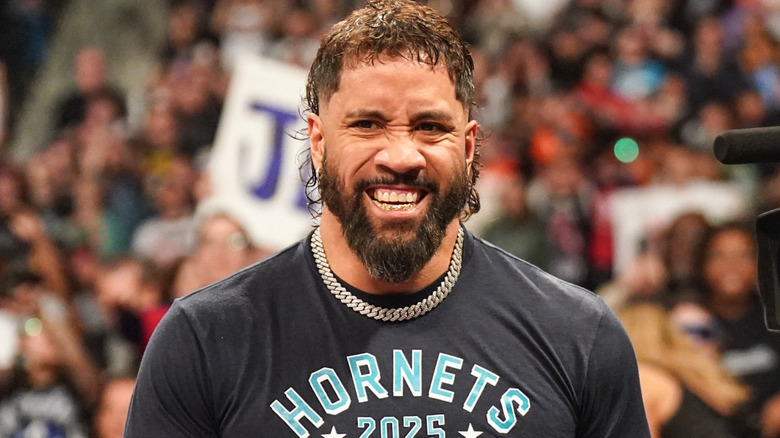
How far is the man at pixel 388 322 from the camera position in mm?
1712

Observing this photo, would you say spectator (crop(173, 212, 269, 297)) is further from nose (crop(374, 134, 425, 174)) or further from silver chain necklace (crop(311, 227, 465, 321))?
nose (crop(374, 134, 425, 174))

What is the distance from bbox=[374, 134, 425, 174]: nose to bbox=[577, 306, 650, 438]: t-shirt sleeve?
432 millimetres

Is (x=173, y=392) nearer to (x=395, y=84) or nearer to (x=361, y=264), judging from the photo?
(x=361, y=264)

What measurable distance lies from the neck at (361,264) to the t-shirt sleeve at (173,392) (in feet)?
0.88

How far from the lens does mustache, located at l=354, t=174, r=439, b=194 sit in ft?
5.57

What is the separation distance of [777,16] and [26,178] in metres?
4.47

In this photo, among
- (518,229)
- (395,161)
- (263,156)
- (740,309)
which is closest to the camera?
(395,161)

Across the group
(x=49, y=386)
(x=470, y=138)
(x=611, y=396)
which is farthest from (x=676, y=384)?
(x=49, y=386)

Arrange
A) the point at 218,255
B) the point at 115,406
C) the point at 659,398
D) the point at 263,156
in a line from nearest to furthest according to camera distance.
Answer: the point at 659,398 → the point at 115,406 → the point at 218,255 → the point at 263,156

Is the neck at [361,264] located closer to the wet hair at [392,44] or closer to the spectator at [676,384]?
the wet hair at [392,44]

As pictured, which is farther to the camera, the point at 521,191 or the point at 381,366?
the point at 521,191

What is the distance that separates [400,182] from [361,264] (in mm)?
187

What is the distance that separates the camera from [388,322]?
180 cm

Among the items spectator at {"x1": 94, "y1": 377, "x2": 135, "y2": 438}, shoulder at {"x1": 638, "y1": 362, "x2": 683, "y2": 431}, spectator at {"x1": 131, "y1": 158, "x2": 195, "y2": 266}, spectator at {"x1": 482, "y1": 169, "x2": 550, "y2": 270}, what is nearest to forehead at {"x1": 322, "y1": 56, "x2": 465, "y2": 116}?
shoulder at {"x1": 638, "y1": 362, "x2": 683, "y2": 431}
